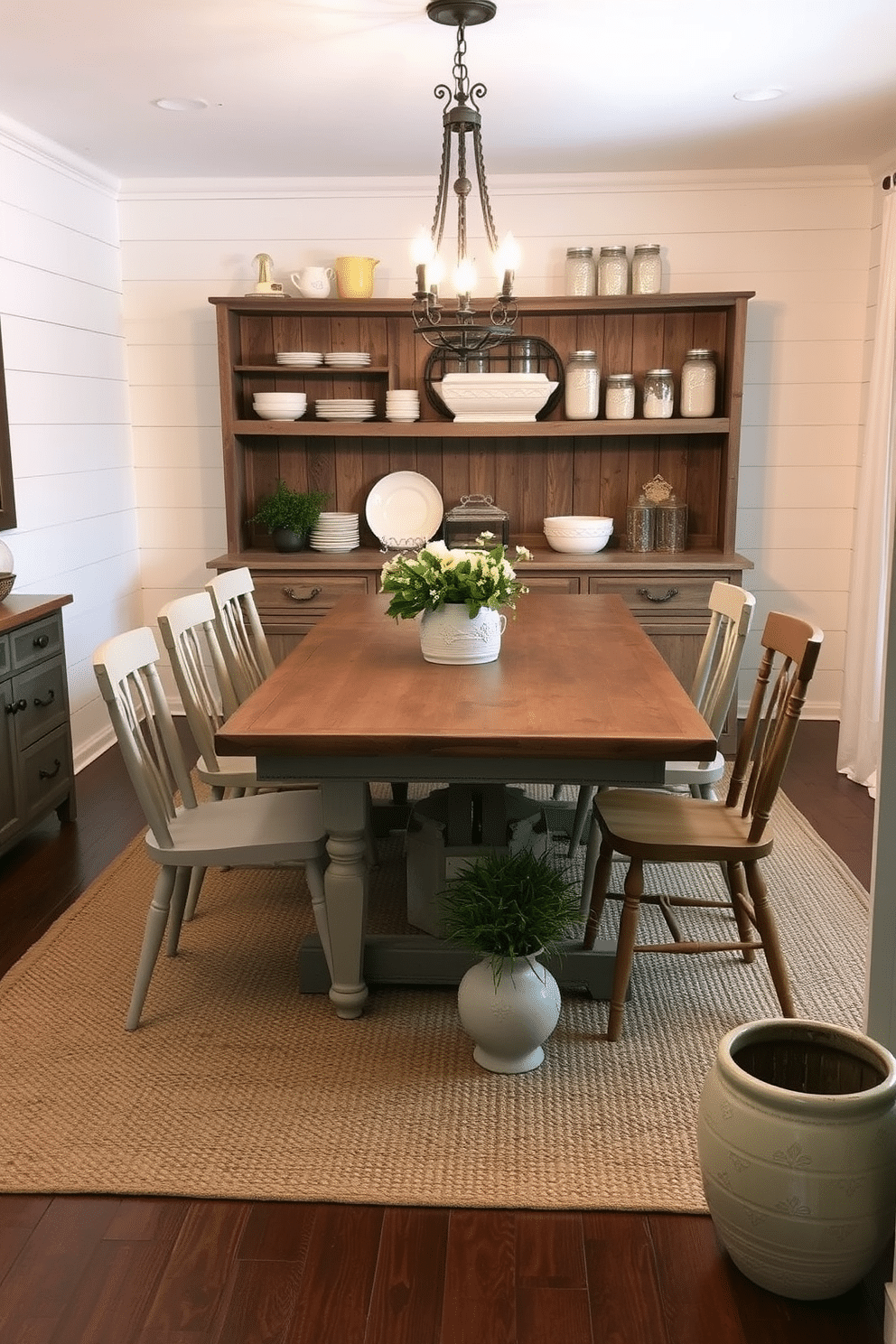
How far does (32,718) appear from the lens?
3.88 m

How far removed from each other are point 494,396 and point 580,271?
67 centimetres

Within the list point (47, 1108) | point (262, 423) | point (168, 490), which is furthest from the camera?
point (168, 490)

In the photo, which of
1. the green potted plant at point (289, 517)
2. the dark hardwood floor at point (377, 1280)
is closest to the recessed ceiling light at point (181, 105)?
the green potted plant at point (289, 517)

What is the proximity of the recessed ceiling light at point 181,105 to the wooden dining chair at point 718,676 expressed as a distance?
2455 mm

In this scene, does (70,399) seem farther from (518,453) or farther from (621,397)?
(621,397)

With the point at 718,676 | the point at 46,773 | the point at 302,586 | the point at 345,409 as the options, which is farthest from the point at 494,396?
the point at 46,773

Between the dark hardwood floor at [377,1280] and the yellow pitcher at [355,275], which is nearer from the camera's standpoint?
the dark hardwood floor at [377,1280]

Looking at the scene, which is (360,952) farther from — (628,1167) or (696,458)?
(696,458)

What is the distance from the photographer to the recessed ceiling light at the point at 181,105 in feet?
13.3

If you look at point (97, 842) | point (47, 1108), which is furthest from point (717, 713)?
point (97, 842)

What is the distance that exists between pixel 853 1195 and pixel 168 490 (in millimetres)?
4640

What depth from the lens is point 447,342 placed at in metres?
3.51

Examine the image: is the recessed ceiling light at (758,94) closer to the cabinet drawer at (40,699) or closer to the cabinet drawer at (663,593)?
the cabinet drawer at (663,593)

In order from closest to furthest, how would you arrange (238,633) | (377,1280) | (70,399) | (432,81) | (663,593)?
1. (377,1280)
2. (238,633)
3. (432,81)
4. (70,399)
5. (663,593)
